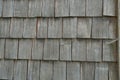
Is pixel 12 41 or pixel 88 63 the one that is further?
pixel 12 41

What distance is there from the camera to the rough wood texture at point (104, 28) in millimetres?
1876

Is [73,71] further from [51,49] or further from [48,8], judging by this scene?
[48,8]

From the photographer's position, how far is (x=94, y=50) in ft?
6.22

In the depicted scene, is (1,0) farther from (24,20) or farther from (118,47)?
(118,47)

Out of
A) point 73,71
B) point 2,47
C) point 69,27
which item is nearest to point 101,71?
point 73,71

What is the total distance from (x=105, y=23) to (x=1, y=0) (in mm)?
1009

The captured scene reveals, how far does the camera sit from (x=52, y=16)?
1.98m

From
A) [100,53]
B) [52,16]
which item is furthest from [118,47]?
[52,16]

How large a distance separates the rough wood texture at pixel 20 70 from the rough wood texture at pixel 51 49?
219 millimetres

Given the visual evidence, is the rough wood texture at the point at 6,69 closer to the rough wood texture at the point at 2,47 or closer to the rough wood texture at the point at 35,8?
the rough wood texture at the point at 2,47

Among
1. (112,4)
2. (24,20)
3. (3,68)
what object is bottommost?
(3,68)

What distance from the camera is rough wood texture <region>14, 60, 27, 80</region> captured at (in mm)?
1997

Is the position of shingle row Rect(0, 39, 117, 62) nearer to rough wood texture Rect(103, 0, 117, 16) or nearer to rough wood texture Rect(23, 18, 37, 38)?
rough wood texture Rect(23, 18, 37, 38)

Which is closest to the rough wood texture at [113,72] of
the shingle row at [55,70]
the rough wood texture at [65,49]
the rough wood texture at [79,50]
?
the shingle row at [55,70]
